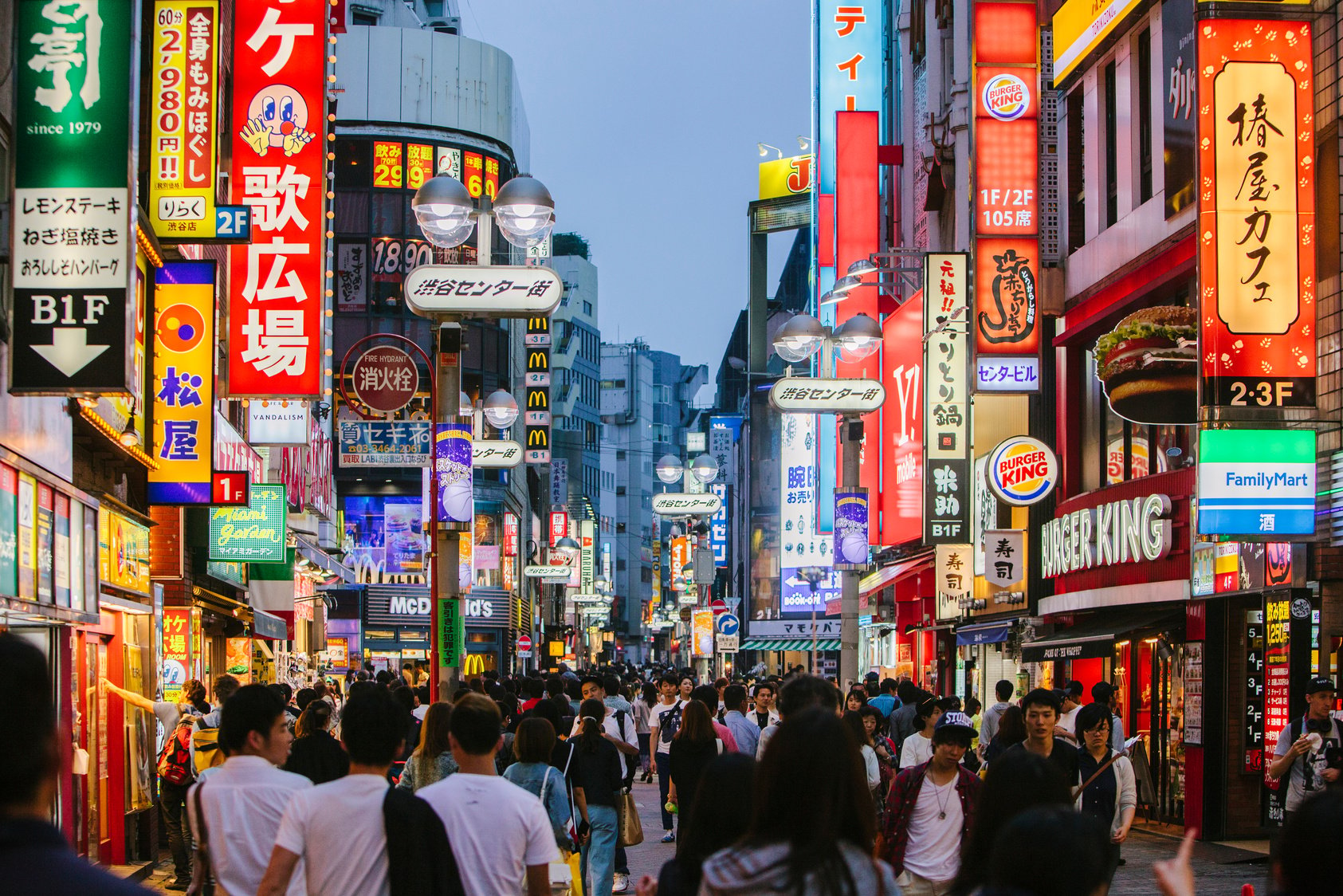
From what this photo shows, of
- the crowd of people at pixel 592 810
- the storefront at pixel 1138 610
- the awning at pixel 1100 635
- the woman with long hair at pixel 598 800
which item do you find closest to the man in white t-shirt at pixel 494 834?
the crowd of people at pixel 592 810

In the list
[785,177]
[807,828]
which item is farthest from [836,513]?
[785,177]

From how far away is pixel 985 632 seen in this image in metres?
29.5

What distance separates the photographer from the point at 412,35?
6838 centimetres

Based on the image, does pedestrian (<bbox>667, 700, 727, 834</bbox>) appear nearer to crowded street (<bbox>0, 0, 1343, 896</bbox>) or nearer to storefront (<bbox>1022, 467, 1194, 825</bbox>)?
crowded street (<bbox>0, 0, 1343, 896</bbox>)

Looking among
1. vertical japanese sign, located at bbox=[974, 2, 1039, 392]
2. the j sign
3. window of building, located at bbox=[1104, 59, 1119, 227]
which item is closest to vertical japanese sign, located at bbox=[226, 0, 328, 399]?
the j sign

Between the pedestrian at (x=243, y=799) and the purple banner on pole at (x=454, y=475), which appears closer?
the pedestrian at (x=243, y=799)

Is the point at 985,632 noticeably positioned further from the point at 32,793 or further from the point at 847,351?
the point at 32,793

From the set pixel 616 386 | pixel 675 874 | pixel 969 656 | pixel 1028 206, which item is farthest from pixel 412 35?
pixel 616 386

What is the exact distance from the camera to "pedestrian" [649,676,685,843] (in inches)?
776

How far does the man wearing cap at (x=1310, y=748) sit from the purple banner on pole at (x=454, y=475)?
29.9ft

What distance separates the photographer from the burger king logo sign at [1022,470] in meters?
25.6

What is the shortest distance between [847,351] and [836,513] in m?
4.06

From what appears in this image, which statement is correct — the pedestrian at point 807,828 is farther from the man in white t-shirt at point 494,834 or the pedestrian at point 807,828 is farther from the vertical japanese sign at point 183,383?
the vertical japanese sign at point 183,383

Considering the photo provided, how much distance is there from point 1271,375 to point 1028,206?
1020cm
